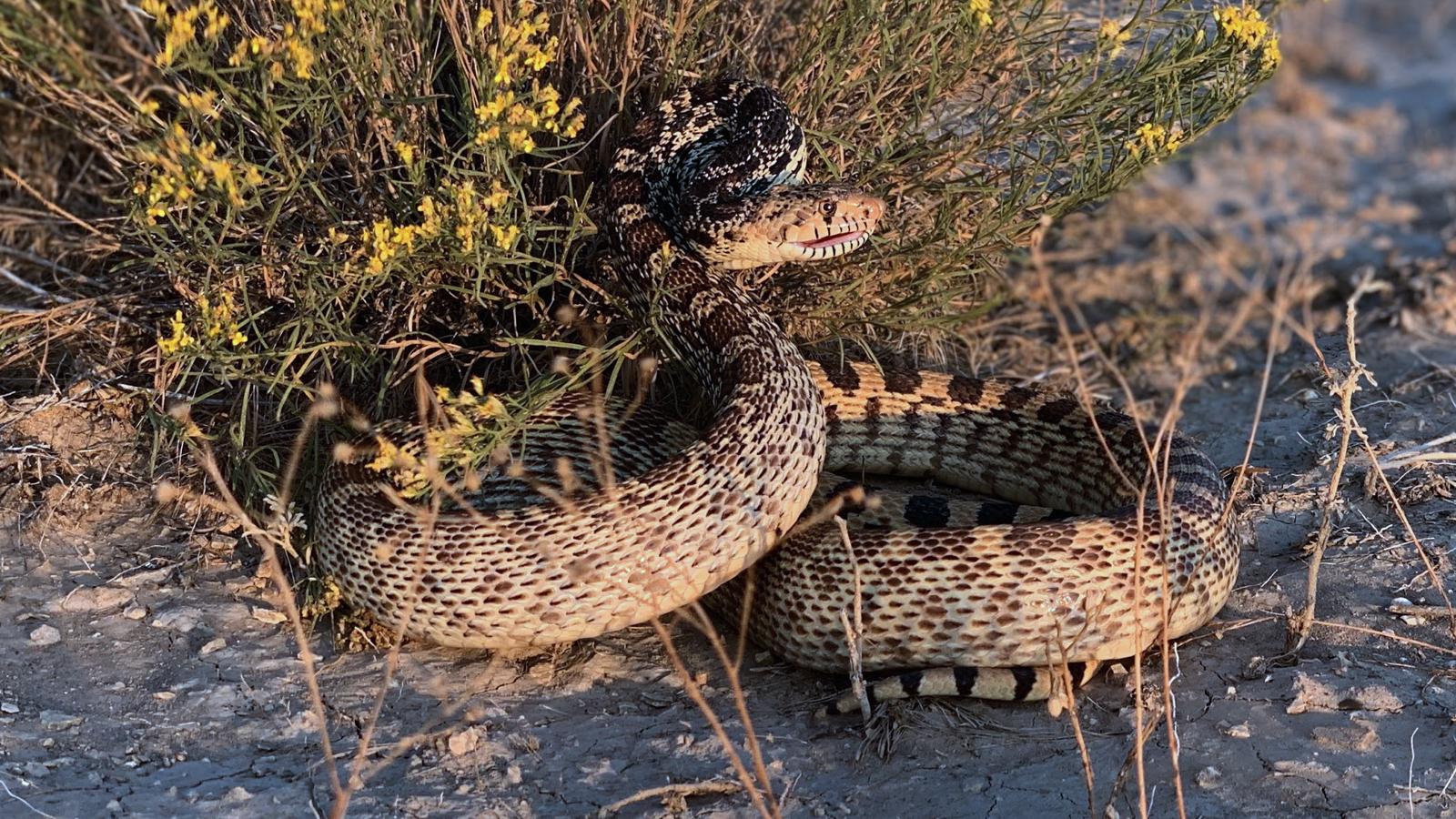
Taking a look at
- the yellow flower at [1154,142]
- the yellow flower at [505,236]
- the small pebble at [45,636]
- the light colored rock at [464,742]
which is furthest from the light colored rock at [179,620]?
the yellow flower at [1154,142]

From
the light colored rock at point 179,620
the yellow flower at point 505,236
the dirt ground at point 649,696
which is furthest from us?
the light colored rock at point 179,620

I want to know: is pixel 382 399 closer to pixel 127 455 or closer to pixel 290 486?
pixel 290 486

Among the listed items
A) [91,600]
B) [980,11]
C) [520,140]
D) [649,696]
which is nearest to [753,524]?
[649,696]

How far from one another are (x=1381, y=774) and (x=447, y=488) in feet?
9.07

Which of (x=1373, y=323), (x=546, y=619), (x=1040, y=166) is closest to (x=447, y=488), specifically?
(x=546, y=619)

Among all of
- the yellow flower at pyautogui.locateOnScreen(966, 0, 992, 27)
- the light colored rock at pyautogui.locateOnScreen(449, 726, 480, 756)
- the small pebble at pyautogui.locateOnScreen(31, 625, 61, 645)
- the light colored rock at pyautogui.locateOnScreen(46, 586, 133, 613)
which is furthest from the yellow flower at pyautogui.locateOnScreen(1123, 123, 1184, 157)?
the small pebble at pyautogui.locateOnScreen(31, 625, 61, 645)

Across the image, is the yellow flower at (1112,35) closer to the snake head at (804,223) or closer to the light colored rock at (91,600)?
the snake head at (804,223)

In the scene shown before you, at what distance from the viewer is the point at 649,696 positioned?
4.34m

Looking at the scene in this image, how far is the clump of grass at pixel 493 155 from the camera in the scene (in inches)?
174

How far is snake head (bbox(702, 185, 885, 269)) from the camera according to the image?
15.8 feet

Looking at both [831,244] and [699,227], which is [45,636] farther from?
[831,244]

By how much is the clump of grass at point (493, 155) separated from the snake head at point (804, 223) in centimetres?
33

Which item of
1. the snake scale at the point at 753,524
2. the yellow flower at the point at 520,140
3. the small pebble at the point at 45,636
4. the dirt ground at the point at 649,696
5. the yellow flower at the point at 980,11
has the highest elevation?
the yellow flower at the point at 980,11

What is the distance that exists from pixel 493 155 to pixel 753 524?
1.49 m
